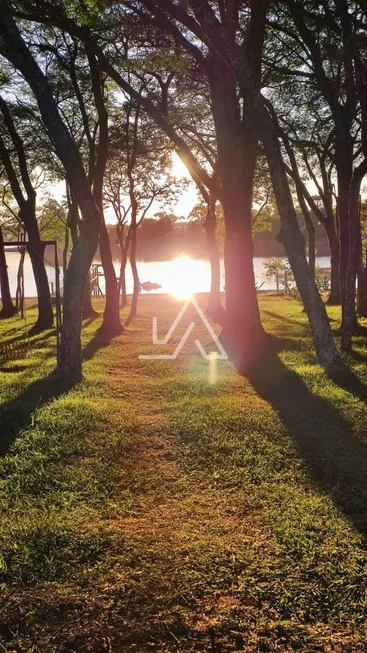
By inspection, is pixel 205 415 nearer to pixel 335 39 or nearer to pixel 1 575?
pixel 1 575

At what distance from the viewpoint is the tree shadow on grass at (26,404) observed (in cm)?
621

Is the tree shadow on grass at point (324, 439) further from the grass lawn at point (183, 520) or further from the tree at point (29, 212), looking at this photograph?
the tree at point (29, 212)

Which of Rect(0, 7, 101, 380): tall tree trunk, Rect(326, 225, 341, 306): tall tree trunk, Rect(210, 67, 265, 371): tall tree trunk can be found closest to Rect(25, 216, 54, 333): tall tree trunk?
Rect(0, 7, 101, 380): tall tree trunk

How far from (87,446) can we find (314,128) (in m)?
14.4

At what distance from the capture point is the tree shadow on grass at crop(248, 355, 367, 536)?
455 cm

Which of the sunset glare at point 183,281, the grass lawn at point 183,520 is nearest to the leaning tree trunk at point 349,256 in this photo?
the grass lawn at point 183,520

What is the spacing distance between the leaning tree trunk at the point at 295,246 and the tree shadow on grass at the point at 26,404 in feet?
14.2

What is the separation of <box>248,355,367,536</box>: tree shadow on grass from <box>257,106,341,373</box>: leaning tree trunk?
69 cm

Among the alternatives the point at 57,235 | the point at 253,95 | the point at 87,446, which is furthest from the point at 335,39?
the point at 57,235

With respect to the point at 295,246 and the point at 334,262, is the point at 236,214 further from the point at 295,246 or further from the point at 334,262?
the point at 334,262

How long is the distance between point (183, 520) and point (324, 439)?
250 cm

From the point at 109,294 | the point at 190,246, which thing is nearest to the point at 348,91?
the point at 109,294

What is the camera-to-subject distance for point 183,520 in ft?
13.6

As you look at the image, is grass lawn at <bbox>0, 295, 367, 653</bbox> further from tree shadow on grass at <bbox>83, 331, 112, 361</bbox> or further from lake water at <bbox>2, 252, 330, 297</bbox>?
lake water at <bbox>2, 252, 330, 297</bbox>
